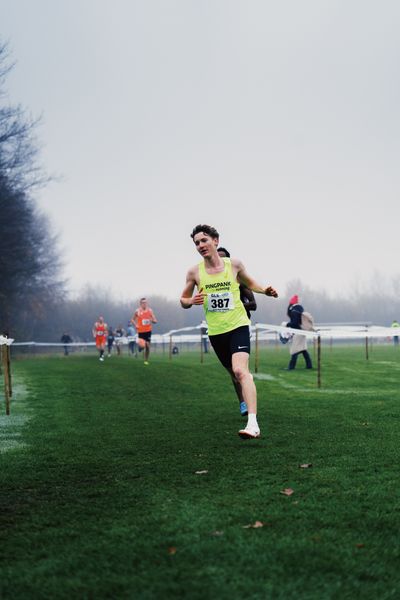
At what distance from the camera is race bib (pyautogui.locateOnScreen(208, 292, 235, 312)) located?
25.4ft

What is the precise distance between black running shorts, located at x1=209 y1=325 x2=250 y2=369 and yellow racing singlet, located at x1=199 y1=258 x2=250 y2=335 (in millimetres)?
58

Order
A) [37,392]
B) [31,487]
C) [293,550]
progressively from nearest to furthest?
[293,550] → [31,487] → [37,392]

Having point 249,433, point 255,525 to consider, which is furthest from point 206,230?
point 255,525

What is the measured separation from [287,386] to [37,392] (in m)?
5.19

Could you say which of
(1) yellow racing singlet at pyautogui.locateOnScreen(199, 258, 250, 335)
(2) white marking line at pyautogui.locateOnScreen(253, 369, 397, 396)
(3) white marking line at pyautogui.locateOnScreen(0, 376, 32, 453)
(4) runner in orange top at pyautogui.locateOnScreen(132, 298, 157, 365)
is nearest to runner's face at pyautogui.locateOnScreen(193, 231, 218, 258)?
(1) yellow racing singlet at pyautogui.locateOnScreen(199, 258, 250, 335)

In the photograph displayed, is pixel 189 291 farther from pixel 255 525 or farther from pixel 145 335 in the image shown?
pixel 145 335

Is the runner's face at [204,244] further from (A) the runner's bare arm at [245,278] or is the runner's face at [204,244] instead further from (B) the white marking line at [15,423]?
(B) the white marking line at [15,423]

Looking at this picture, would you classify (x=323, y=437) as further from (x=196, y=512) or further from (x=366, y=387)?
(x=366, y=387)

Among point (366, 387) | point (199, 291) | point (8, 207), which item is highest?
point (8, 207)

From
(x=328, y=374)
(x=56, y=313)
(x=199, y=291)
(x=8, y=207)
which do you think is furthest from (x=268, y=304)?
(x=199, y=291)

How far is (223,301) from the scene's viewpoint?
7.77 m

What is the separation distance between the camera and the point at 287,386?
15305 mm

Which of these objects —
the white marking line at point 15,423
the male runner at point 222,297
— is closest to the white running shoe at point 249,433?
the male runner at point 222,297

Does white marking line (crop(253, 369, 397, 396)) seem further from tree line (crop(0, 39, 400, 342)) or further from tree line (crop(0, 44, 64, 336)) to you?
tree line (crop(0, 44, 64, 336))
